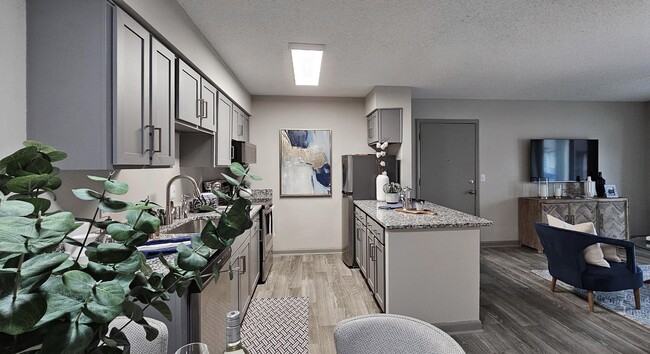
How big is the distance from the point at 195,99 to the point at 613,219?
6.35m

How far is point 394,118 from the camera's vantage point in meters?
4.32

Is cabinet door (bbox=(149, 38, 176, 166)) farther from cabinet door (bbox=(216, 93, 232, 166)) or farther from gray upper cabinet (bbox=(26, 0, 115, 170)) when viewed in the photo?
cabinet door (bbox=(216, 93, 232, 166))

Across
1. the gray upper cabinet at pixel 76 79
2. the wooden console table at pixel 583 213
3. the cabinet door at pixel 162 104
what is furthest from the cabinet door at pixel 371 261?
the wooden console table at pixel 583 213

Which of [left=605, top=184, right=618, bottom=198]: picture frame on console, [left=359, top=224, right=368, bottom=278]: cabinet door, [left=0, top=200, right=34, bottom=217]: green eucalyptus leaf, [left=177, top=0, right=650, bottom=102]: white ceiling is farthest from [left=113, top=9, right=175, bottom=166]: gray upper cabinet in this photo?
[left=605, top=184, right=618, bottom=198]: picture frame on console

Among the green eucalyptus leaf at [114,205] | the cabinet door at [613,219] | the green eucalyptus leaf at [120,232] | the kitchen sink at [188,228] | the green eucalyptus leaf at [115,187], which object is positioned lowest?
the cabinet door at [613,219]

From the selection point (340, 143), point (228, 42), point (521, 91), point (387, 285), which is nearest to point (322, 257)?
point (340, 143)

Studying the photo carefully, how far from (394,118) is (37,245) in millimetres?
4319

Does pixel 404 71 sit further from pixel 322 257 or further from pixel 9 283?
pixel 9 283

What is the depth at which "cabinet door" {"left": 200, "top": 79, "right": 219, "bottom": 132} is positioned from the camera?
2.59 m

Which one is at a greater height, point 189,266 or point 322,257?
point 189,266

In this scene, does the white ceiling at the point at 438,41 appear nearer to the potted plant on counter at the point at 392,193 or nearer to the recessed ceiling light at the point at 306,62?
the recessed ceiling light at the point at 306,62

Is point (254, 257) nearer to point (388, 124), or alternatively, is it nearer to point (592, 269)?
point (388, 124)

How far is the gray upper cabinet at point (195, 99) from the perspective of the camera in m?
2.13

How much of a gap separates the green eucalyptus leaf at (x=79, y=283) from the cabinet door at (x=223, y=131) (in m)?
2.84
